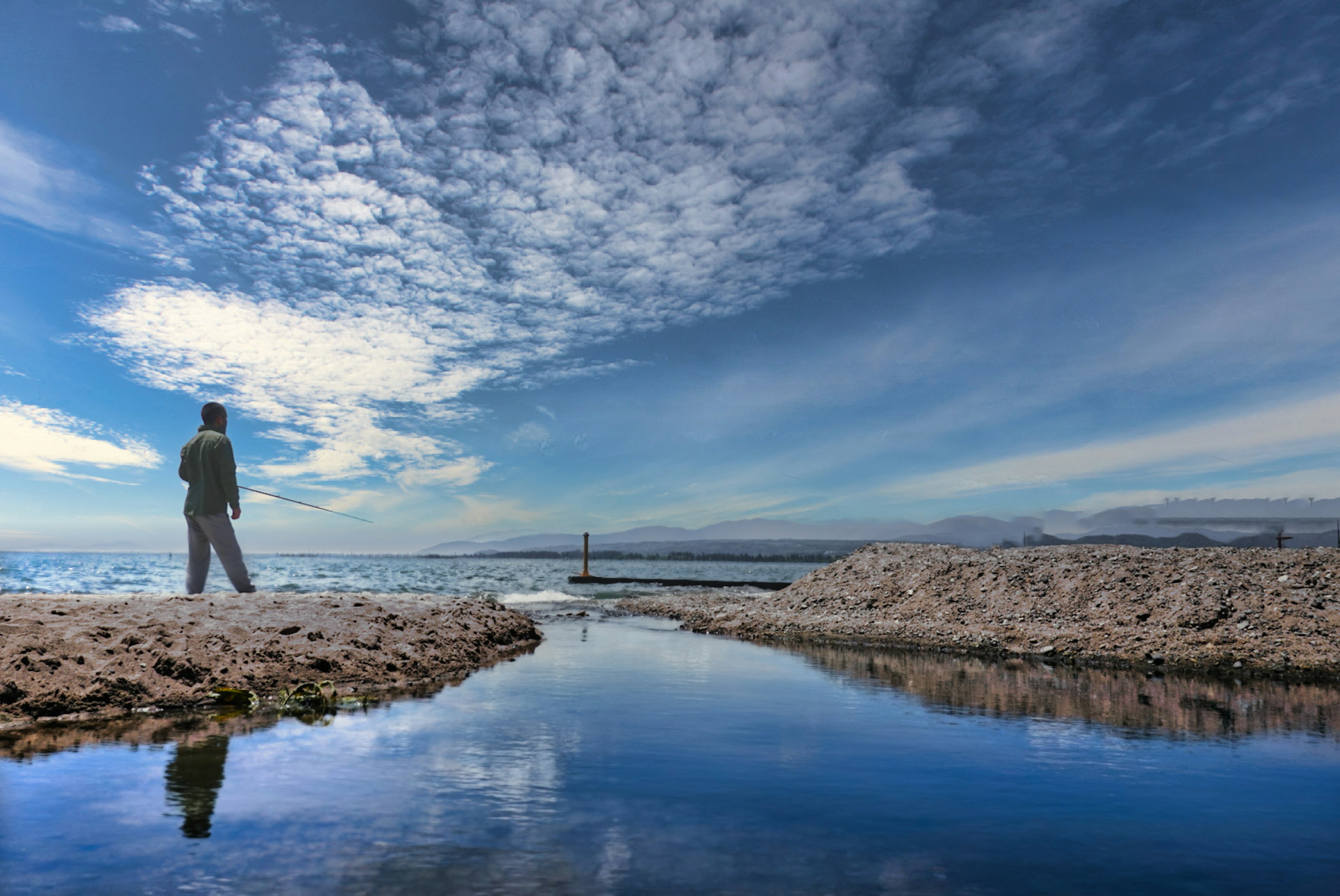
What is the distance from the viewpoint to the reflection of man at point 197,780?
4016 millimetres

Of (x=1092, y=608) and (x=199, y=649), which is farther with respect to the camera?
(x=1092, y=608)

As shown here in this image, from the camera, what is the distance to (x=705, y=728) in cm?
683

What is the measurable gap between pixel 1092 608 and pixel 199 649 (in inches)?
640

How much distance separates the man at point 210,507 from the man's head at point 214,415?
0.59 m

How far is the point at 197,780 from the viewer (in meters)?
4.77

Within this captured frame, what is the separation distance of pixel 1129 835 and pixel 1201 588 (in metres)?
13.3

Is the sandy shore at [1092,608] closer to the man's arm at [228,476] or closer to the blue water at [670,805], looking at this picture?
the blue water at [670,805]

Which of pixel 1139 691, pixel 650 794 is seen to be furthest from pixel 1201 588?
pixel 650 794

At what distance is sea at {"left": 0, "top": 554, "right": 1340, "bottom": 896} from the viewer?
3469mm

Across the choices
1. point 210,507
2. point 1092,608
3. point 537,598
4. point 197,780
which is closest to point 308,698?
point 197,780

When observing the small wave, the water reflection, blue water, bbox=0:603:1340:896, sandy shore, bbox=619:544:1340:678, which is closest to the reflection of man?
blue water, bbox=0:603:1340:896

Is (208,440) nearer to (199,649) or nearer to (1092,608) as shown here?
(199,649)

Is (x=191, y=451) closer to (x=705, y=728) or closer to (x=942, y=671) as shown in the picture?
(x=705, y=728)

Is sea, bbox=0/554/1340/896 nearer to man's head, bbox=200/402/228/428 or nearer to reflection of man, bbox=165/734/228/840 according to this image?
reflection of man, bbox=165/734/228/840
